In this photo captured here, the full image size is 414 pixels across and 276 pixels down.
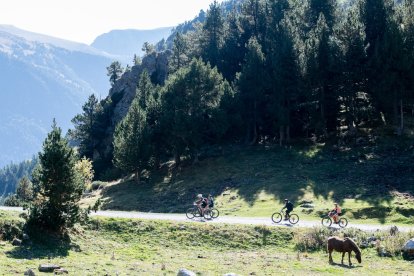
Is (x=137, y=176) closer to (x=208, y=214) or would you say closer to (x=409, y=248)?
(x=208, y=214)

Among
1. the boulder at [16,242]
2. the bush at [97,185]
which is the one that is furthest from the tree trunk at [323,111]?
the boulder at [16,242]

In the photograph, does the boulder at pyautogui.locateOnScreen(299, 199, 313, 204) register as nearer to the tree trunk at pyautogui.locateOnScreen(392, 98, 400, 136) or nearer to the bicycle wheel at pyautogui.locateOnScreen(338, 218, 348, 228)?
the bicycle wheel at pyautogui.locateOnScreen(338, 218, 348, 228)

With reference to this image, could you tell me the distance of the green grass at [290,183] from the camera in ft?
153

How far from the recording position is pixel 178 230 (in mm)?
34969

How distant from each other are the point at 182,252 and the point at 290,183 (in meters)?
28.5

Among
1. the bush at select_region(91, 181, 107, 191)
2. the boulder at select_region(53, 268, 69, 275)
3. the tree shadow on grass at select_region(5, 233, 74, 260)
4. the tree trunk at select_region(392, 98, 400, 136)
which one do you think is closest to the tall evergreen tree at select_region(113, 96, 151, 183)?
the bush at select_region(91, 181, 107, 191)

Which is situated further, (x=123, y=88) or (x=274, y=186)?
(x=123, y=88)

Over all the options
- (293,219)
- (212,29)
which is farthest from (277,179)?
(212,29)

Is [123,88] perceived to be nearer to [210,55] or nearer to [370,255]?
[210,55]

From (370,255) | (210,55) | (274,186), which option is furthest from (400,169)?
(210,55)

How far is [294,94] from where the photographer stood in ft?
234

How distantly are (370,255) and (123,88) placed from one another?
101m

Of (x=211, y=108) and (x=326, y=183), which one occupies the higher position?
(x=211, y=108)

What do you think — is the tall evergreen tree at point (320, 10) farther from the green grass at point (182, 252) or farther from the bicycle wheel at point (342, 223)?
the green grass at point (182, 252)
